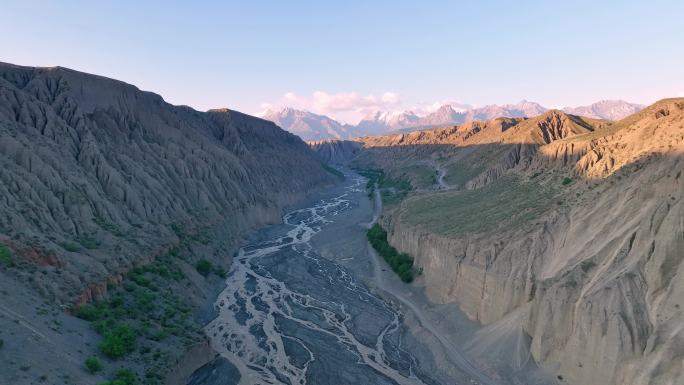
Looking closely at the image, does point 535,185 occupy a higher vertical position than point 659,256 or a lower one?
higher

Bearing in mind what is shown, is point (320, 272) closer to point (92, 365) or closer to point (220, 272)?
point (220, 272)

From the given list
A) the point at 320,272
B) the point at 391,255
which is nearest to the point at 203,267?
the point at 320,272

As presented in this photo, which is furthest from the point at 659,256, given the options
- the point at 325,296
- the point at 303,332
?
the point at 325,296

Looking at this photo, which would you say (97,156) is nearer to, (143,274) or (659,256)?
(143,274)

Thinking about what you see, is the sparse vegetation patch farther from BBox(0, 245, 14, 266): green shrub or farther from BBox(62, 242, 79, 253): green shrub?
BBox(0, 245, 14, 266): green shrub

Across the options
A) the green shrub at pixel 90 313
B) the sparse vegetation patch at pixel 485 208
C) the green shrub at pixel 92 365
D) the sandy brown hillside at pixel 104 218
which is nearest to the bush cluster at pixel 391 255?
the sparse vegetation patch at pixel 485 208

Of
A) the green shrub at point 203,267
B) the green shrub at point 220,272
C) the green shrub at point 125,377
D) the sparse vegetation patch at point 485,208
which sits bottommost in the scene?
the green shrub at point 125,377

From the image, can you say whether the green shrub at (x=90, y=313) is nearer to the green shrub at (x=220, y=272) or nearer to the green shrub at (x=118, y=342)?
the green shrub at (x=118, y=342)
